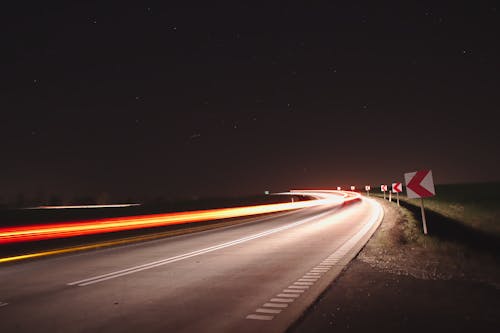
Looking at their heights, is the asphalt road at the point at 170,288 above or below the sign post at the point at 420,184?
below

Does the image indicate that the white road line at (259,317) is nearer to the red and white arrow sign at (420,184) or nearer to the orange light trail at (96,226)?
the red and white arrow sign at (420,184)

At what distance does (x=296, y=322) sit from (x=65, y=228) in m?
15.3

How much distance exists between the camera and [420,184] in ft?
43.7

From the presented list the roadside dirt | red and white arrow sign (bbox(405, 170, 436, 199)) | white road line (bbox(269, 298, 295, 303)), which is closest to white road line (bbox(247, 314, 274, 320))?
the roadside dirt

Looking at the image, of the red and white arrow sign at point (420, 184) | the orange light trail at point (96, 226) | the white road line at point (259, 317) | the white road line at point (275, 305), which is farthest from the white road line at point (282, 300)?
the orange light trail at point (96, 226)

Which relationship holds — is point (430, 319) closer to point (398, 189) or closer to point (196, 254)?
point (196, 254)

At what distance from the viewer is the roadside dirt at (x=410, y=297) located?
534cm

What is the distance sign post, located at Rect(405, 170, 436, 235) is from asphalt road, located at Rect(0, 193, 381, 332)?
2.45 m

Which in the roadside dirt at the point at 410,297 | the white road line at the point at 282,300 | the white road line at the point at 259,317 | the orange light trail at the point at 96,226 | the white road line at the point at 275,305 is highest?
the orange light trail at the point at 96,226

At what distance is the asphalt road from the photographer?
19.1ft

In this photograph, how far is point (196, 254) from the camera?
12.7m

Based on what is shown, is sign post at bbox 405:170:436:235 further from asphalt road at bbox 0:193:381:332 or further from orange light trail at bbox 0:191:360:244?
orange light trail at bbox 0:191:360:244

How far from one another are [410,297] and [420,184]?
7.39m

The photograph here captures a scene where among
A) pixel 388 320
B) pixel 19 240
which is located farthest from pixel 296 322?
pixel 19 240
